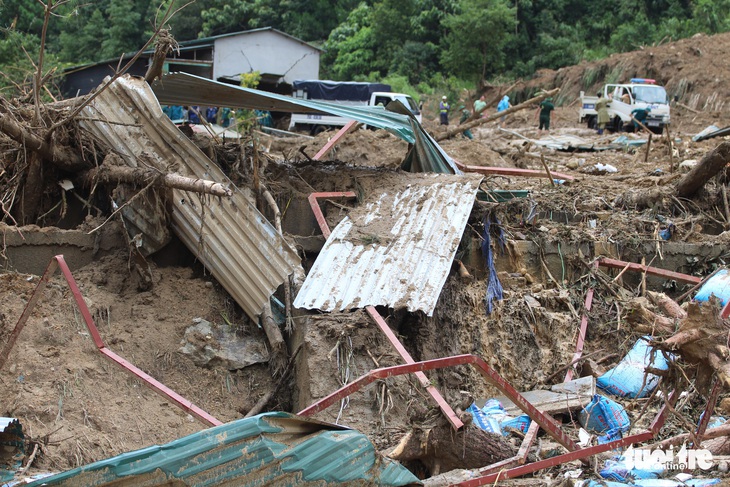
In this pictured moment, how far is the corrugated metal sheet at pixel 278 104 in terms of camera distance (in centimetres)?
737

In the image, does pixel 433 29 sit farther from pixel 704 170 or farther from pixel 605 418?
pixel 605 418

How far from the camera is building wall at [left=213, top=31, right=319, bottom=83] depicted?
89.7 ft

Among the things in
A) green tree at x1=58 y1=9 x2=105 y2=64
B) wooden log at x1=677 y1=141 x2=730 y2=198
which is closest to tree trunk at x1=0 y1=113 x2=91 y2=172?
wooden log at x1=677 y1=141 x2=730 y2=198

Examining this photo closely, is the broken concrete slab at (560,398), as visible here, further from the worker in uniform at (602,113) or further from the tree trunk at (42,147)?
the worker in uniform at (602,113)

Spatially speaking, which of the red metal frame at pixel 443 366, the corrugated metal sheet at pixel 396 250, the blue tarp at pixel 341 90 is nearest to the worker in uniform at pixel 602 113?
the blue tarp at pixel 341 90

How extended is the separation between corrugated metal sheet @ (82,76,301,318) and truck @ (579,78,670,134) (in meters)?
16.3

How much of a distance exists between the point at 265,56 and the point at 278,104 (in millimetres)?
21641

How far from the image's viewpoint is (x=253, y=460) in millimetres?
3502

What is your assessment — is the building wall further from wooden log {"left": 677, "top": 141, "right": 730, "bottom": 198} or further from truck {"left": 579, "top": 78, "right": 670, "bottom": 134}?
wooden log {"left": 677, "top": 141, "right": 730, "bottom": 198}

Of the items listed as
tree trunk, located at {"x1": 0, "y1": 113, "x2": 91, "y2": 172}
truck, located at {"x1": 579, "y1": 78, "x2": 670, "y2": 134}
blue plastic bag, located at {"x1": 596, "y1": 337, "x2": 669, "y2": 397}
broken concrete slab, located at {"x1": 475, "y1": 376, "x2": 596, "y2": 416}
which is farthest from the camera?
truck, located at {"x1": 579, "y1": 78, "x2": 670, "y2": 134}

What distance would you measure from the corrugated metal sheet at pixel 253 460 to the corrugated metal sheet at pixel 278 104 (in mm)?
4404

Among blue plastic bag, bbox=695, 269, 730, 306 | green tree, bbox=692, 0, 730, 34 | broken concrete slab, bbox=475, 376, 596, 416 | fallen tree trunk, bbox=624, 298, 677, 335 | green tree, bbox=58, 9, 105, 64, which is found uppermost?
fallen tree trunk, bbox=624, 298, 677, 335

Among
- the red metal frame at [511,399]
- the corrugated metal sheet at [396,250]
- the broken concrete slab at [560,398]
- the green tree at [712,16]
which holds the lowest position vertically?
the green tree at [712,16]

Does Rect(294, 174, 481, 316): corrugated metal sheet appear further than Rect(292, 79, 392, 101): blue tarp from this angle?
Result: No
